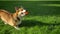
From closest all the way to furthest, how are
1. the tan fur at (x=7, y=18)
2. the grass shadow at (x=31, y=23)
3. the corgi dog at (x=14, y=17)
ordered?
the corgi dog at (x=14, y=17), the tan fur at (x=7, y=18), the grass shadow at (x=31, y=23)

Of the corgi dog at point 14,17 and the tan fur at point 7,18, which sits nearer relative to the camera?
the corgi dog at point 14,17

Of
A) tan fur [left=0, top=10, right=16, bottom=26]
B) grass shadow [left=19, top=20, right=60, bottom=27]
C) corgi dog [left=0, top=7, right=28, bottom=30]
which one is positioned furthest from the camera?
grass shadow [left=19, top=20, right=60, bottom=27]

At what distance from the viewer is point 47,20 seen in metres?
7.14

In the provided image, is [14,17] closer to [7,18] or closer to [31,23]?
[7,18]

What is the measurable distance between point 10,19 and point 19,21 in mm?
306

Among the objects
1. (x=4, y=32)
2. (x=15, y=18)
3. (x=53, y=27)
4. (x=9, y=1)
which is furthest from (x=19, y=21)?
(x=9, y=1)

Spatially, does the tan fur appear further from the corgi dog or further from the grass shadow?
the grass shadow

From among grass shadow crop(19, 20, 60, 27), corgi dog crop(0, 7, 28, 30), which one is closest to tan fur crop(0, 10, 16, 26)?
corgi dog crop(0, 7, 28, 30)

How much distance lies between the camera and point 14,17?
6199mm

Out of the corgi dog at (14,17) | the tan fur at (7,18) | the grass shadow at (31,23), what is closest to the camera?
the corgi dog at (14,17)

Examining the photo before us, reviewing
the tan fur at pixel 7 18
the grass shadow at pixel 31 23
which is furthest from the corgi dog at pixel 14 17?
the grass shadow at pixel 31 23

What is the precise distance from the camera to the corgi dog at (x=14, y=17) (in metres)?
6.04

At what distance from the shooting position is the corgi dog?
19.8 feet

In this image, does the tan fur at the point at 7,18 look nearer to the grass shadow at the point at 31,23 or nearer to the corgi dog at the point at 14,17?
the corgi dog at the point at 14,17
